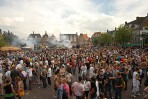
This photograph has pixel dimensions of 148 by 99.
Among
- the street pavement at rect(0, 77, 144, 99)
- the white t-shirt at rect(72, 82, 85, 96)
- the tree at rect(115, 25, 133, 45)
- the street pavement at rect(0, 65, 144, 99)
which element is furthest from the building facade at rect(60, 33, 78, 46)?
the white t-shirt at rect(72, 82, 85, 96)

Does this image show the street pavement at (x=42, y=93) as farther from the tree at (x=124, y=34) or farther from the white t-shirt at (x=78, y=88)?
the tree at (x=124, y=34)

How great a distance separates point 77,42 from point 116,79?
14189 centimetres

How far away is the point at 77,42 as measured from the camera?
6033 inches

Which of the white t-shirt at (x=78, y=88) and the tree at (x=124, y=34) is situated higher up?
the tree at (x=124, y=34)

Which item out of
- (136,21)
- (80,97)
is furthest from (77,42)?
(80,97)

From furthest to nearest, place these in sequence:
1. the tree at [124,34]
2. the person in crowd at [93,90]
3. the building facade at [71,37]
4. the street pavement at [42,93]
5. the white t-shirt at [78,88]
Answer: the building facade at [71,37] → the tree at [124,34] → the street pavement at [42,93] → the person in crowd at [93,90] → the white t-shirt at [78,88]

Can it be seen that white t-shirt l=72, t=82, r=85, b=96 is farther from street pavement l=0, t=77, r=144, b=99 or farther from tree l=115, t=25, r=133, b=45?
tree l=115, t=25, r=133, b=45

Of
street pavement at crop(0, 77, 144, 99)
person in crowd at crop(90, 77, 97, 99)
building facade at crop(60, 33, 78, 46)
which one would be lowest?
street pavement at crop(0, 77, 144, 99)

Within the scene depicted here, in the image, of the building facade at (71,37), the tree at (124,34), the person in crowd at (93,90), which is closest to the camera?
the person in crowd at (93,90)

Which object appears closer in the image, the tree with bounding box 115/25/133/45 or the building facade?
the tree with bounding box 115/25/133/45

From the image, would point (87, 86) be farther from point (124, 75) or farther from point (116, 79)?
point (124, 75)

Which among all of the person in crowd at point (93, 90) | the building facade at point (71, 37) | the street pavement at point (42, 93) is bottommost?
the street pavement at point (42, 93)

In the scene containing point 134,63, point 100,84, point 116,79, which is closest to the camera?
point 116,79

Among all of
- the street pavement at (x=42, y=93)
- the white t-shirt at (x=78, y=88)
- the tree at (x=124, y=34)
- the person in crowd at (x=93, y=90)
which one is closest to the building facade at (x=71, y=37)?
the tree at (x=124, y=34)
